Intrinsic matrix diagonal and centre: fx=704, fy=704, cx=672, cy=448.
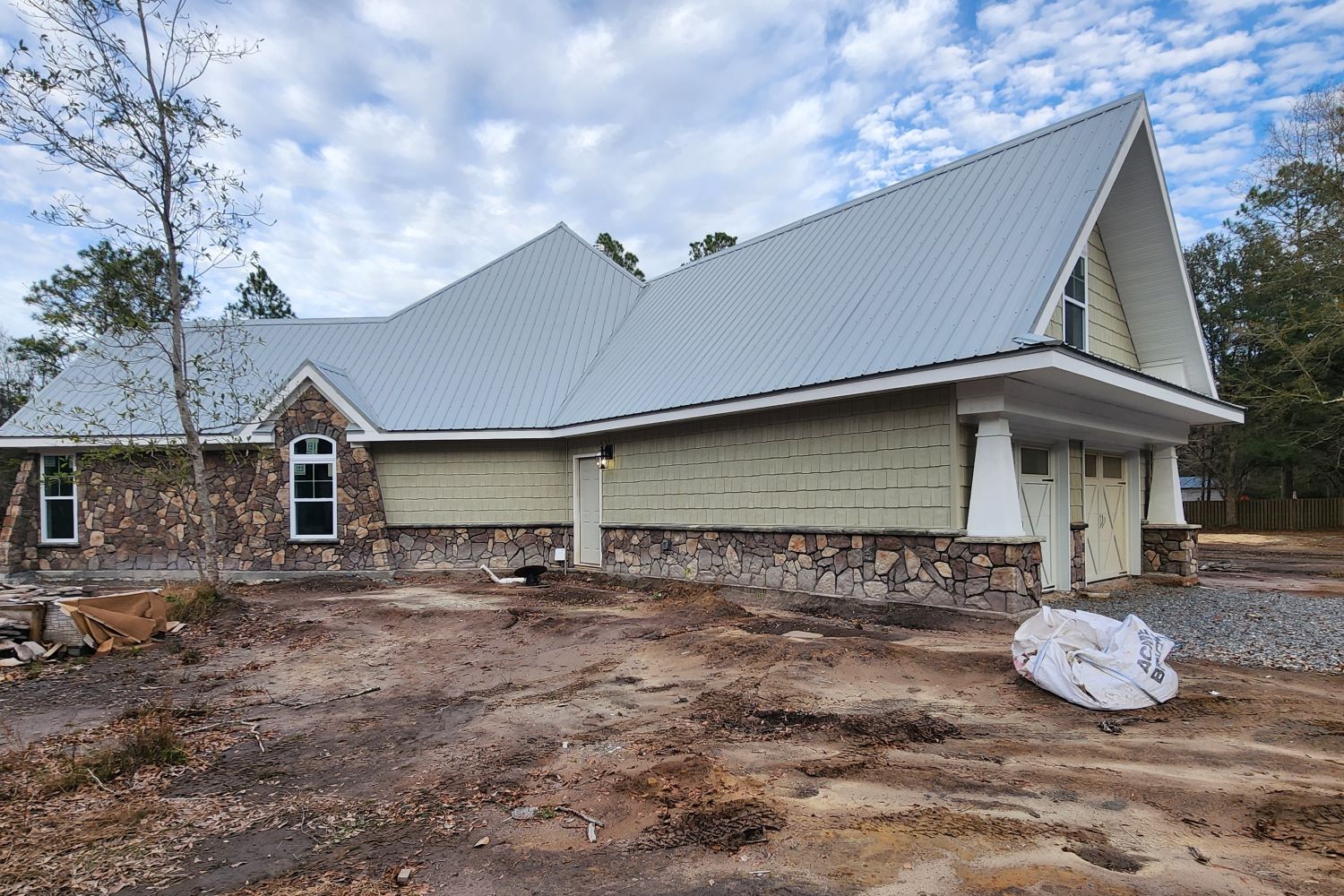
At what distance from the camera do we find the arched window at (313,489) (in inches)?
559

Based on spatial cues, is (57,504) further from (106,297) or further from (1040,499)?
(1040,499)

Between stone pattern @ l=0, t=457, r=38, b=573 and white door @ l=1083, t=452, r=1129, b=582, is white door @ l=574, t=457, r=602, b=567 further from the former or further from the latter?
stone pattern @ l=0, t=457, r=38, b=573

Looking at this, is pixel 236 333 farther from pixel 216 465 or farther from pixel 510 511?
pixel 510 511

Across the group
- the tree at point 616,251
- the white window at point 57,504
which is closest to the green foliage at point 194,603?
the white window at point 57,504

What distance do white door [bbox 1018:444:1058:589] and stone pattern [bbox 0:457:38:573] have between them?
1919cm

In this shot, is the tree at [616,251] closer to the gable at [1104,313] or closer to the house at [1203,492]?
the gable at [1104,313]

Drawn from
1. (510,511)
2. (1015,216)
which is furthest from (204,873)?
(510,511)

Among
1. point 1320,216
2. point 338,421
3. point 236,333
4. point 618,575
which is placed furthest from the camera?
point 1320,216

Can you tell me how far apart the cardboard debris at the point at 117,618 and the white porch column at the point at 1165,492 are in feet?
49.1

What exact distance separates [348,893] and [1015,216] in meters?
9.85

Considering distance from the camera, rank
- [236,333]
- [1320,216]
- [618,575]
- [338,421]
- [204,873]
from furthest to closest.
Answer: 1. [1320,216]
2. [236,333]
3. [338,421]
4. [618,575]
5. [204,873]

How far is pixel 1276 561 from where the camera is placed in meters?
16.4

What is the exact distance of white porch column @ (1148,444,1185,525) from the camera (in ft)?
39.5

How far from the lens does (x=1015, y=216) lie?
920 centimetres
